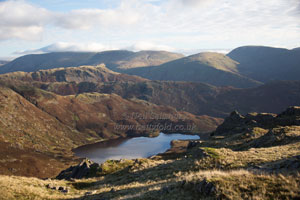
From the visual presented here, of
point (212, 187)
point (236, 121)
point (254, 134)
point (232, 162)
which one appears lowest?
point (236, 121)

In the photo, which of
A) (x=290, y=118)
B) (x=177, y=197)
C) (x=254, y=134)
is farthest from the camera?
(x=290, y=118)

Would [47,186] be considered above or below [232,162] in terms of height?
below

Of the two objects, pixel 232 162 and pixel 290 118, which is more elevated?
pixel 232 162

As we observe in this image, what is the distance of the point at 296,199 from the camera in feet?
45.5

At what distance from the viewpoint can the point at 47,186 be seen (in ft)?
115

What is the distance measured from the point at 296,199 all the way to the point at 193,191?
7395 mm

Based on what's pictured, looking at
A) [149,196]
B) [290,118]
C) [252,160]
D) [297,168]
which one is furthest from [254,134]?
[149,196]

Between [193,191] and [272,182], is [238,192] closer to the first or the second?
[272,182]

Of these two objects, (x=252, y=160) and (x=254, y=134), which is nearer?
(x=252, y=160)

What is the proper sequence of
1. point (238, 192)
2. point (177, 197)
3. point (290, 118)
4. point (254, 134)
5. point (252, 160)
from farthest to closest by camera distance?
point (290, 118), point (254, 134), point (252, 160), point (177, 197), point (238, 192)

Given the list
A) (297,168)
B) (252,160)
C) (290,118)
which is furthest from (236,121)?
(297,168)

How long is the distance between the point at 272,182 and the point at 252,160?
12.6m

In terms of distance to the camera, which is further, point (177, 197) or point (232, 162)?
point (232, 162)

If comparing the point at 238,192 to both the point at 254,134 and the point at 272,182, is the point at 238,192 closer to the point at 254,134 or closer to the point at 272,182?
the point at 272,182
